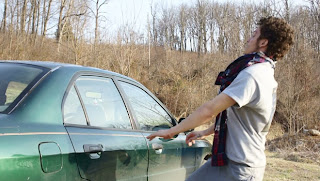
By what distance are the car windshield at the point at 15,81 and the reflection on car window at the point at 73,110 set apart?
25cm

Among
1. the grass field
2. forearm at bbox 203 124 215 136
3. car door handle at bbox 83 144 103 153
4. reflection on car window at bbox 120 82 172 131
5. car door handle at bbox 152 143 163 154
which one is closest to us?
car door handle at bbox 83 144 103 153

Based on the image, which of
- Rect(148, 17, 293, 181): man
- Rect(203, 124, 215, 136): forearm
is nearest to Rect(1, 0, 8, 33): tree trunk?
Rect(203, 124, 215, 136): forearm

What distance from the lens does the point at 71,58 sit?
59.3 feet

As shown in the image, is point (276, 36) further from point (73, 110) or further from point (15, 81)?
point (15, 81)

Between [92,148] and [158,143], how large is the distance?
97cm

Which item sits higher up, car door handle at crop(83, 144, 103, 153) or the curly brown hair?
the curly brown hair

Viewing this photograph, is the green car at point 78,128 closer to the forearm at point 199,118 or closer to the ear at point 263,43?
the forearm at point 199,118

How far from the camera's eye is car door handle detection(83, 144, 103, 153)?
90.3 inches

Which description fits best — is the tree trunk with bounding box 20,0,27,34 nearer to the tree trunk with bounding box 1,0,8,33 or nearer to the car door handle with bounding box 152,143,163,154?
the tree trunk with bounding box 1,0,8,33

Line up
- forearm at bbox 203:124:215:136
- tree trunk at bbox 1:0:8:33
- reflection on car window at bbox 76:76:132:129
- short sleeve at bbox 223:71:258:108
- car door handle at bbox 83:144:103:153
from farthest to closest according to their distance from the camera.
→ tree trunk at bbox 1:0:8:33 → forearm at bbox 203:124:215:136 → reflection on car window at bbox 76:76:132:129 → car door handle at bbox 83:144:103:153 → short sleeve at bbox 223:71:258:108

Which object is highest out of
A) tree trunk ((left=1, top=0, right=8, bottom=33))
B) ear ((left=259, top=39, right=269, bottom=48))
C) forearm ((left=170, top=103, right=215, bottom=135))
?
tree trunk ((left=1, top=0, right=8, bottom=33))

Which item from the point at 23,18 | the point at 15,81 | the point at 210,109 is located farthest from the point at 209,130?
the point at 23,18

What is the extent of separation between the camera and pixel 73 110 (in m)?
2.43

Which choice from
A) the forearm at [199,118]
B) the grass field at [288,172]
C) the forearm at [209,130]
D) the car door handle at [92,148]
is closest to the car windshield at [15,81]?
the car door handle at [92,148]
